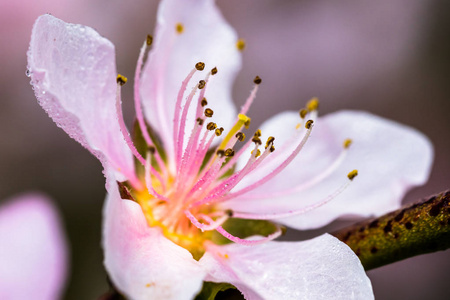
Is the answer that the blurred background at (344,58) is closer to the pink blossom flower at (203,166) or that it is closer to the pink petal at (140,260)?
the pink blossom flower at (203,166)

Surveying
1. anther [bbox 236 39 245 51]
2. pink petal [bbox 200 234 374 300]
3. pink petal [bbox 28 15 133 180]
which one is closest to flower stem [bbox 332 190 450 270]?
pink petal [bbox 200 234 374 300]

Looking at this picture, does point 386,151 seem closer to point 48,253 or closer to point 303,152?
point 303,152

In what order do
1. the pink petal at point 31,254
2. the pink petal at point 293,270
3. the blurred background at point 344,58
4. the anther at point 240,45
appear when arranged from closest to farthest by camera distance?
1. the pink petal at point 293,270
2. the pink petal at point 31,254
3. the anther at point 240,45
4. the blurred background at point 344,58

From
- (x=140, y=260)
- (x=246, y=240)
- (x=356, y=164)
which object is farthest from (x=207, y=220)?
(x=356, y=164)

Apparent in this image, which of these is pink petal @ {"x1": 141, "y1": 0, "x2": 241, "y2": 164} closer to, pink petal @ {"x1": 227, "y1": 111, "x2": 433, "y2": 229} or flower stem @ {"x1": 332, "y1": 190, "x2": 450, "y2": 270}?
pink petal @ {"x1": 227, "y1": 111, "x2": 433, "y2": 229}

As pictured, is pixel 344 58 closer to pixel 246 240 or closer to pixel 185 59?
pixel 185 59

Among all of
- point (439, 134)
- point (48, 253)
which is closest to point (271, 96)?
point (439, 134)

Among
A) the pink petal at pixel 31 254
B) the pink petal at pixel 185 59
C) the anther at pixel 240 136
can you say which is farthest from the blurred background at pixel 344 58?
the anther at pixel 240 136

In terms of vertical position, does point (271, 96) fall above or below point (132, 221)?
below
